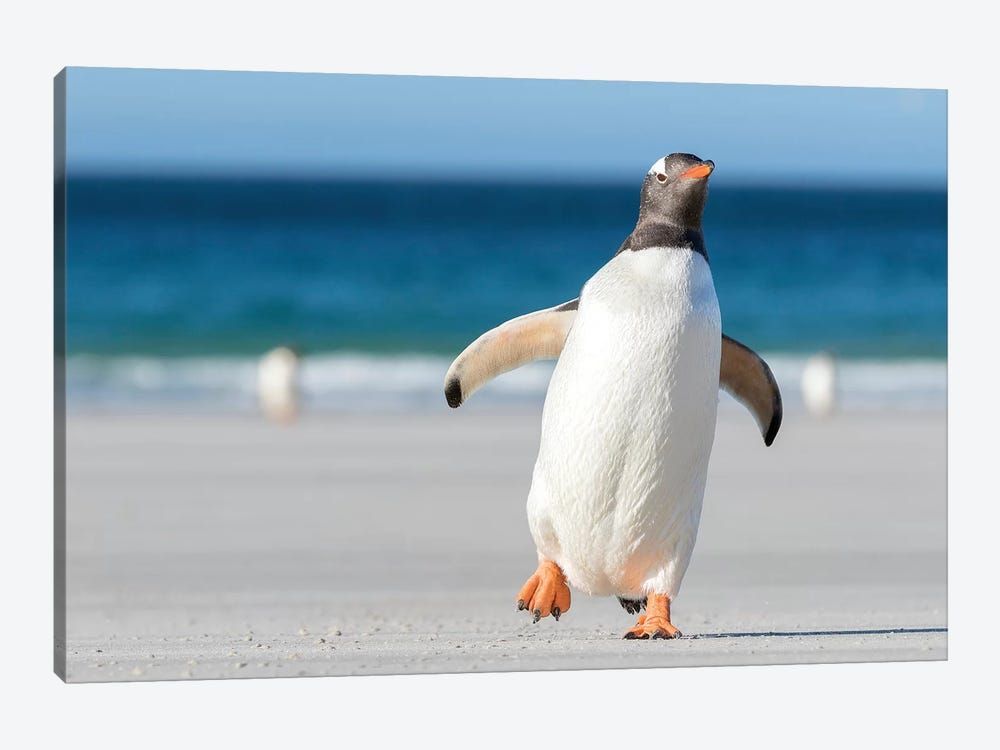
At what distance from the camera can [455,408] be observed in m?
8.04

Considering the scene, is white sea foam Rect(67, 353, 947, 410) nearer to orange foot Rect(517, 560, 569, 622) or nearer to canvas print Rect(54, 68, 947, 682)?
canvas print Rect(54, 68, 947, 682)

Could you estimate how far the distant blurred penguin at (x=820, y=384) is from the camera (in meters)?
8.34

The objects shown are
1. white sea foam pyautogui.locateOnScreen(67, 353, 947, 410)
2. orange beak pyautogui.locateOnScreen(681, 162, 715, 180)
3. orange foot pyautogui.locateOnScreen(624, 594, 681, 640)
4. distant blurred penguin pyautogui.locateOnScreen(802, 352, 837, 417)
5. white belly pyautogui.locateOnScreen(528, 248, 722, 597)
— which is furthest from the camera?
distant blurred penguin pyautogui.locateOnScreen(802, 352, 837, 417)

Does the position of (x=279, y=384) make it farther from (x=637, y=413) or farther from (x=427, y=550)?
(x=637, y=413)

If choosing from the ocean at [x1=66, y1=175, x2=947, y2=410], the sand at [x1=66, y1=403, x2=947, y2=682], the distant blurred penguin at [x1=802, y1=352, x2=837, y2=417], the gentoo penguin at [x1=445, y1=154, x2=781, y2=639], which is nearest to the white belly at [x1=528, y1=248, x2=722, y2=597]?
the gentoo penguin at [x1=445, y1=154, x2=781, y2=639]

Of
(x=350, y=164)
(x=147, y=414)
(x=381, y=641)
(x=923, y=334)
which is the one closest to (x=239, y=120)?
(x=350, y=164)

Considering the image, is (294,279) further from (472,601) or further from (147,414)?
(472,601)

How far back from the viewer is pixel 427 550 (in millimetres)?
8055

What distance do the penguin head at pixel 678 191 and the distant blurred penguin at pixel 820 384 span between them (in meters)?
1.07

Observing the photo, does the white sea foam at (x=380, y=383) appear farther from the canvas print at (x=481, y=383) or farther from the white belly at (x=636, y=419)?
the white belly at (x=636, y=419)

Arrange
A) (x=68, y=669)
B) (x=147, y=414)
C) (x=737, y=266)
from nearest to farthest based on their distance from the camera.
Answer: (x=68, y=669) < (x=147, y=414) < (x=737, y=266)

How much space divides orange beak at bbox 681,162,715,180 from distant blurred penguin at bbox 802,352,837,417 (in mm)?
1169

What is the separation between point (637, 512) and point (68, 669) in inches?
75.8

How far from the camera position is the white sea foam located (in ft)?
26.0
